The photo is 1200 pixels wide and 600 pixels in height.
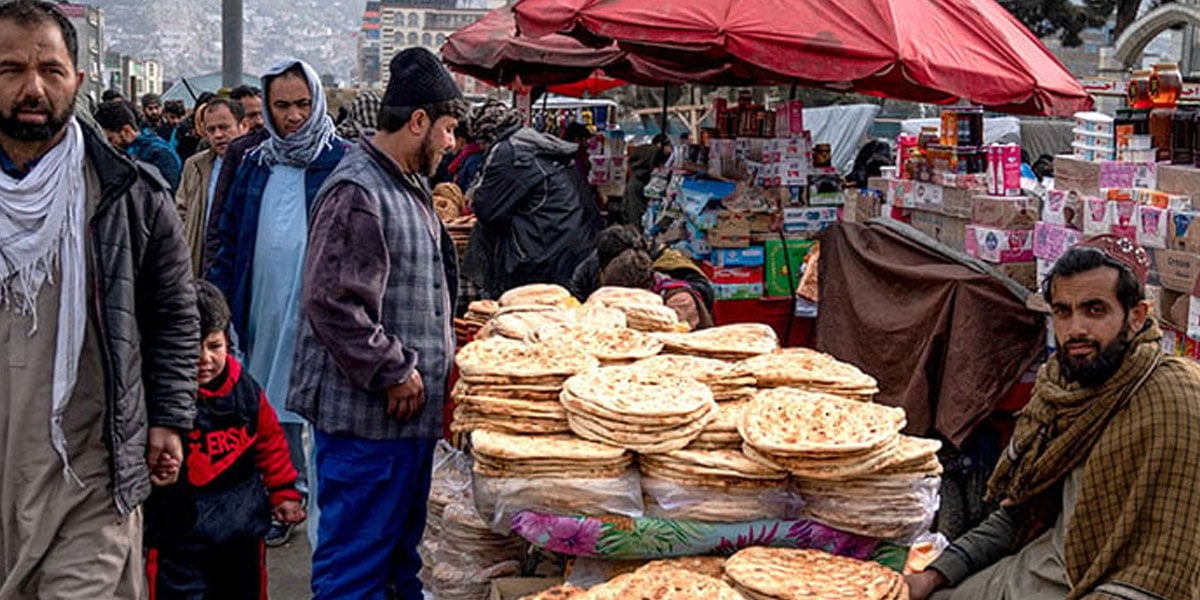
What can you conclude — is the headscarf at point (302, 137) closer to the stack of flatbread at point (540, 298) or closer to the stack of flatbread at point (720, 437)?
the stack of flatbread at point (540, 298)

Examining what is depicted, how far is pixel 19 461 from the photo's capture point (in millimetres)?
3012

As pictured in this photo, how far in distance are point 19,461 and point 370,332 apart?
40.9 inches

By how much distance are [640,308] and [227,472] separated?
1540 mm

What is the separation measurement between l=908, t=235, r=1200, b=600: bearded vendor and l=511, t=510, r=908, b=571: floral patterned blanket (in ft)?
2.00

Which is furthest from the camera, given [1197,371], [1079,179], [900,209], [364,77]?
[364,77]

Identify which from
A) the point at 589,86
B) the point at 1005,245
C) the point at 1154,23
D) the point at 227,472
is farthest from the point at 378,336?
the point at 1154,23

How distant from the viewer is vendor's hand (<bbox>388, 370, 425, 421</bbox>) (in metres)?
3.82

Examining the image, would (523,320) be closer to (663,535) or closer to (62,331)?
(663,535)

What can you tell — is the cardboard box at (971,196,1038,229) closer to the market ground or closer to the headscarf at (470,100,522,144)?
the market ground

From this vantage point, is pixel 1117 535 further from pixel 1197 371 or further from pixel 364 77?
pixel 364 77

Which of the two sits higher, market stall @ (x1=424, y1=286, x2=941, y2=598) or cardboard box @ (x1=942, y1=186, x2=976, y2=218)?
cardboard box @ (x1=942, y1=186, x2=976, y2=218)

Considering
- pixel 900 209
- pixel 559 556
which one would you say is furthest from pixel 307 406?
pixel 900 209

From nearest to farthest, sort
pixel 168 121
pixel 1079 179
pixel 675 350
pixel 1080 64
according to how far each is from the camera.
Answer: pixel 675 350 < pixel 1079 179 < pixel 168 121 < pixel 1080 64

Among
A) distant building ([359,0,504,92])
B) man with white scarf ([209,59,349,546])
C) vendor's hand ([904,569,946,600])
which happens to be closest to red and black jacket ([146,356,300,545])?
man with white scarf ([209,59,349,546])
